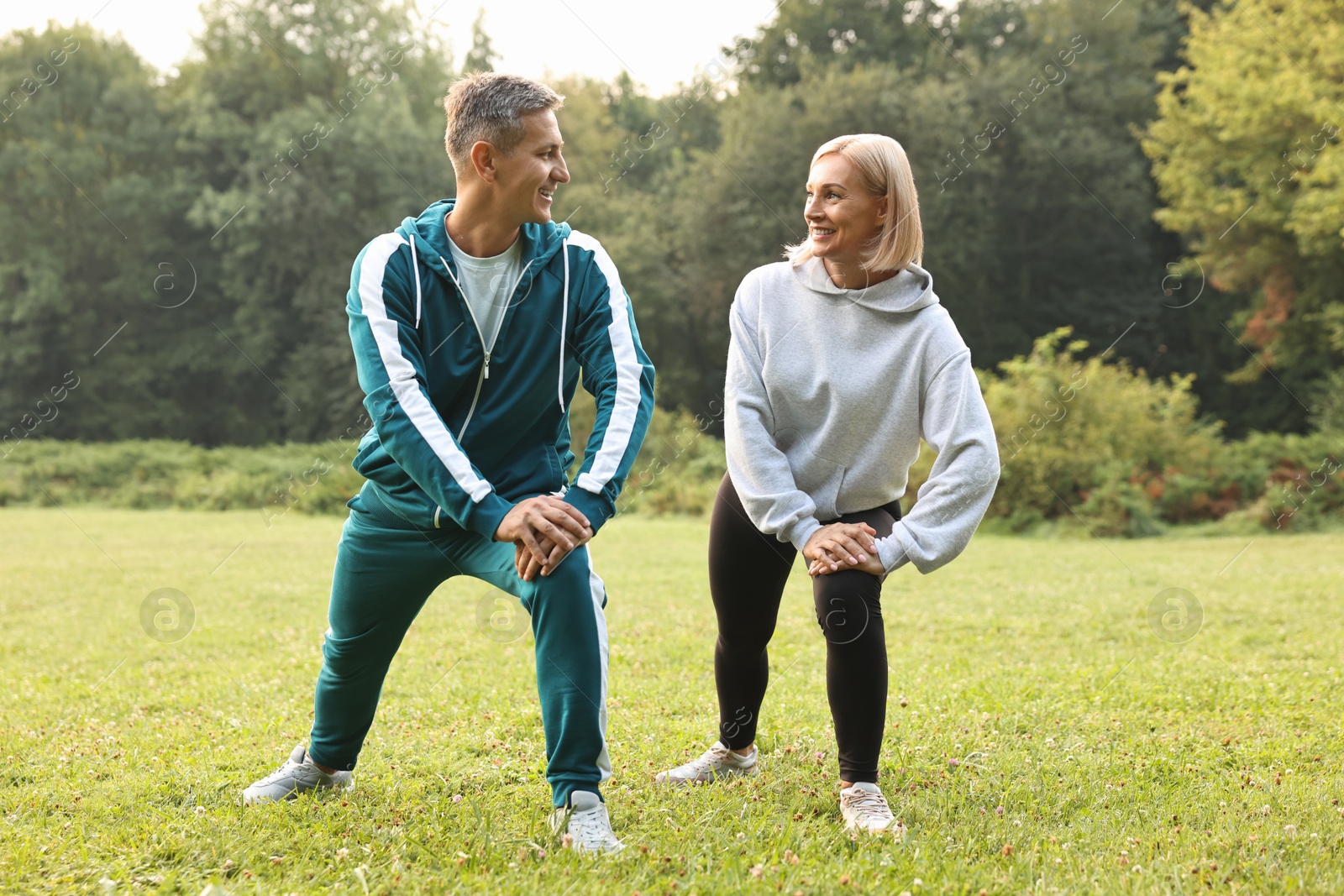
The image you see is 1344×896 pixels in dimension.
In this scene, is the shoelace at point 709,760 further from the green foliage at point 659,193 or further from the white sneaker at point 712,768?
the green foliage at point 659,193

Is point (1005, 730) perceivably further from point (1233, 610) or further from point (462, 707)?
point (1233, 610)

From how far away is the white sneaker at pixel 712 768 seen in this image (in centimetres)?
407

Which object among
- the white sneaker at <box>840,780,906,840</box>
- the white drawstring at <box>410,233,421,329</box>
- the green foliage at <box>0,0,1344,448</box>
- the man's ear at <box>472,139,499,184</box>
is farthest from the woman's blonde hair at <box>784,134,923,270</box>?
the green foliage at <box>0,0,1344,448</box>

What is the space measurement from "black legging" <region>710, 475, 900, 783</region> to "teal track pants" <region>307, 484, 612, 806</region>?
60cm

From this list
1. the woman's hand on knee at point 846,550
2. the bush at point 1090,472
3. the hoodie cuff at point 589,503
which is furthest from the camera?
the bush at point 1090,472

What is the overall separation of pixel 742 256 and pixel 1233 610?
22567 mm

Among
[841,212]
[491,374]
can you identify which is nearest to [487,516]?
[491,374]

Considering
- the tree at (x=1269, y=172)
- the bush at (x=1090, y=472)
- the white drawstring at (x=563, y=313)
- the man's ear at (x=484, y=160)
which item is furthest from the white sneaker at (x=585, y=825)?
the tree at (x=1269, y=172)

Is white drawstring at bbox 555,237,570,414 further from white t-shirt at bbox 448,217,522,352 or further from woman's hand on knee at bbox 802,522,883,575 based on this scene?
woman's hand on knee at bbox 802,522,883,575

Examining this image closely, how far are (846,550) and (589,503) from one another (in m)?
0.78

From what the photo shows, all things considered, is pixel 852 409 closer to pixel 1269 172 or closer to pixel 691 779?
pixel 691 779

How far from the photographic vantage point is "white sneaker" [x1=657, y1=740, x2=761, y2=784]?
407cm

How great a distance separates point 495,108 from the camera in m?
3.27

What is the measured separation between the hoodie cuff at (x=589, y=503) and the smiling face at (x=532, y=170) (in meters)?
0.83
